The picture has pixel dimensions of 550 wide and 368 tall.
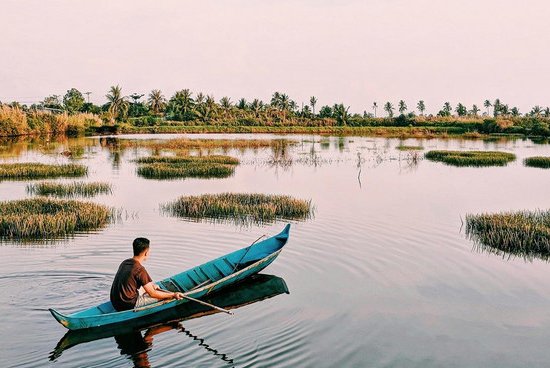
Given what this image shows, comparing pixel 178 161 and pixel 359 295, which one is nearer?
pixel 359 295

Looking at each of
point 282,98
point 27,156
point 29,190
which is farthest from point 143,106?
point 29,190

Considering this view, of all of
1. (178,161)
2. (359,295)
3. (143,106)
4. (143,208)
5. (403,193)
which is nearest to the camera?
(359,295)

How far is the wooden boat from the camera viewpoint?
28.9 feet

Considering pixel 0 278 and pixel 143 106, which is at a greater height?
pixel 143 106

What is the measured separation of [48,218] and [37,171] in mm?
13690

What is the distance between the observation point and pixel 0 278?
11.6 metres

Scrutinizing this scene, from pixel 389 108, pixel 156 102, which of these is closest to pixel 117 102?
pixel 156 102

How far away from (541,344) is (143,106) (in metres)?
114

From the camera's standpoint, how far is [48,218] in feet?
53.2

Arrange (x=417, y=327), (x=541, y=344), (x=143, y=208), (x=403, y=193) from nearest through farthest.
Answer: (x=541, y=344)
(x=417, y=327)
(x=143, y=208)
(x=403, y=193)

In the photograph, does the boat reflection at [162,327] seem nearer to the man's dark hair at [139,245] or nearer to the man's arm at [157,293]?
the man's arm at [157,293]

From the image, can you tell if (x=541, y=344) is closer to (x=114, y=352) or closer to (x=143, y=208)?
(x=114, y=352)

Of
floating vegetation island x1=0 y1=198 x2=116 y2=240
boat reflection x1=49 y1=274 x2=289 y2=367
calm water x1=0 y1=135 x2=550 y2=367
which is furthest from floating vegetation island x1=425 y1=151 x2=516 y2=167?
boat reflection x1=49 y1=274 x2=289 y2=367

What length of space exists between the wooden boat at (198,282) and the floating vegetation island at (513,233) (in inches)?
264
